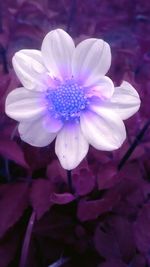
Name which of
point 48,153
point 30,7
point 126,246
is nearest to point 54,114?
point 48,153

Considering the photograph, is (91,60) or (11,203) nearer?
(91,60)

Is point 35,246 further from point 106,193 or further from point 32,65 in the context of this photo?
point 32,65

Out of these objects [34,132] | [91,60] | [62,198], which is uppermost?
[91,60]

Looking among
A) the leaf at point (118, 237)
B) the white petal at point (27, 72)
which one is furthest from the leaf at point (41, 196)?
the white petal at point (27, 72)

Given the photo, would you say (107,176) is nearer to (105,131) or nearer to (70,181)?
(70,181)

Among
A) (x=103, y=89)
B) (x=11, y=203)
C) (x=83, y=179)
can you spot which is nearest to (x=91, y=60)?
(x=103, y=89)

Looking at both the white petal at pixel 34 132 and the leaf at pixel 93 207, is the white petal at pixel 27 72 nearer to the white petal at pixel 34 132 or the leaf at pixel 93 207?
the white petal at pixel 34 132

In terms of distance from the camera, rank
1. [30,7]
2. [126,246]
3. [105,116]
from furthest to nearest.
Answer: [30,7] → [126,246] → [105,116]
